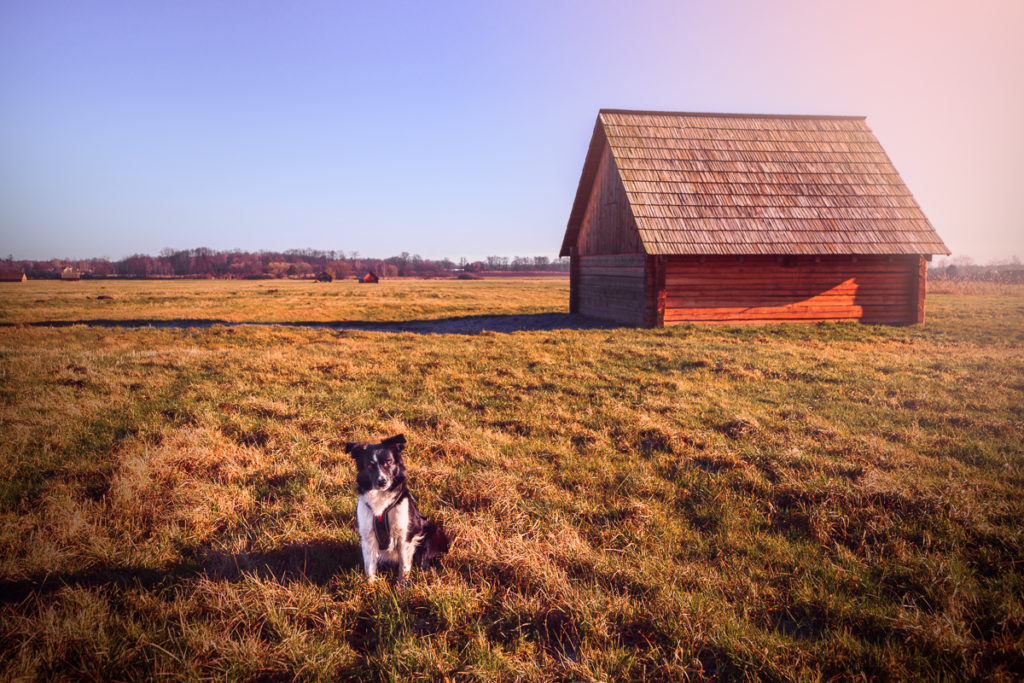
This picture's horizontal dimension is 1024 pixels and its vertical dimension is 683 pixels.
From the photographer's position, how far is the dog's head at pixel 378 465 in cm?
289

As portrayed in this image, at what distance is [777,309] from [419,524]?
51.6 ft

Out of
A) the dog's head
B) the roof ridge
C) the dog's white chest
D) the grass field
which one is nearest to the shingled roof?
the roof ridge

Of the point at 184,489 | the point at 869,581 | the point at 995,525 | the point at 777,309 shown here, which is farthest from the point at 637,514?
the point at 777,309

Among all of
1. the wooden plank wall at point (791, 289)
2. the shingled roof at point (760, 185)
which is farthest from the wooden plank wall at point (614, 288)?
the shingled roof at point (760, 185)

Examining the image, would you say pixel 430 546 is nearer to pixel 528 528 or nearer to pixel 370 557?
pixel 370 557

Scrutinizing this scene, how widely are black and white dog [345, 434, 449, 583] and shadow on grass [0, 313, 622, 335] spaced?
487 inches

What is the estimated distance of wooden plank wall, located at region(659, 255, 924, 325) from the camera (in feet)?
49.7

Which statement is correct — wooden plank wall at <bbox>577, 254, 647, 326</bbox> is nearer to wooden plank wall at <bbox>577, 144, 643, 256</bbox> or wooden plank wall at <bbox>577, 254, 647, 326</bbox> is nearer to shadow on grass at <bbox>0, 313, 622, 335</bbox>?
wooden plank wall at <bbox>577, 144, 643, 256</bbox>

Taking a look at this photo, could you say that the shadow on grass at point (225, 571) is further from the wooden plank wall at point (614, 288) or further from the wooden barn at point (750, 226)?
the wooden plank wall at point (614, 288)

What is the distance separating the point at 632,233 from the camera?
50.3ft

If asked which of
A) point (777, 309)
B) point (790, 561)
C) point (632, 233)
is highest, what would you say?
point (632, 233)

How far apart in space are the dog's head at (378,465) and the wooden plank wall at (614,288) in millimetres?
12880

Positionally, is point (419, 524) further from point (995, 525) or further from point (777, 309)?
point (777, 309)

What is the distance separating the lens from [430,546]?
10.6 feet
